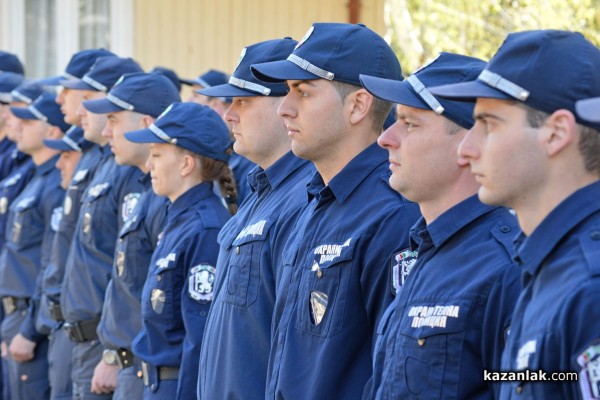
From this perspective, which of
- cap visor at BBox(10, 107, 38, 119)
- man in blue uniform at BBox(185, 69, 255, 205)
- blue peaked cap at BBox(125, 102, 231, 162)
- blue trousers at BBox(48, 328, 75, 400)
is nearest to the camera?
Result: blue peaked cap at BBox(125, 102, 231, 162)

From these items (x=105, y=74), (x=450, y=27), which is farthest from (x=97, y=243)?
(x=450, y=27)

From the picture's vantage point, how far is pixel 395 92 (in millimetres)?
3293

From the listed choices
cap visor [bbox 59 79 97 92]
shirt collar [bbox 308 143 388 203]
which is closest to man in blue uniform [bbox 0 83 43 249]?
cap visor [bbox 59 79 97 92]

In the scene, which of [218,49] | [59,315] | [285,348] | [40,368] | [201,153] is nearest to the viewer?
[285,348]

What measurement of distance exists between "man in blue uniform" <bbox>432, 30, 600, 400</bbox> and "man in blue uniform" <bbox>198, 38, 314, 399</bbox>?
1.56 metres

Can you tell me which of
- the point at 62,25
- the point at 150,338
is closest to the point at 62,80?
the point at 150,338

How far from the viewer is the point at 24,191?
313 inches

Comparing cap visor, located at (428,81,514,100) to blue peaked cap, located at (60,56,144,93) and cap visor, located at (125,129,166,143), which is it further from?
blue peaked cap, located at (60,56,144,93)

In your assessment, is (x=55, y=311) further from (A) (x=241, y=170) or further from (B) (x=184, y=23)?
(B) (x=184, y=23)

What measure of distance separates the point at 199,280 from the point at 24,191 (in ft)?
11.1

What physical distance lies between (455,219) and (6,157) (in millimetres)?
6525

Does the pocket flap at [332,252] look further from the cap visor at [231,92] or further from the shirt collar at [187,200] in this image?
the shirt collar at [187,200]

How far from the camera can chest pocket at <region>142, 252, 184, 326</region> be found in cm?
502

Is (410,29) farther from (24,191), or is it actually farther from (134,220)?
(134,220)
